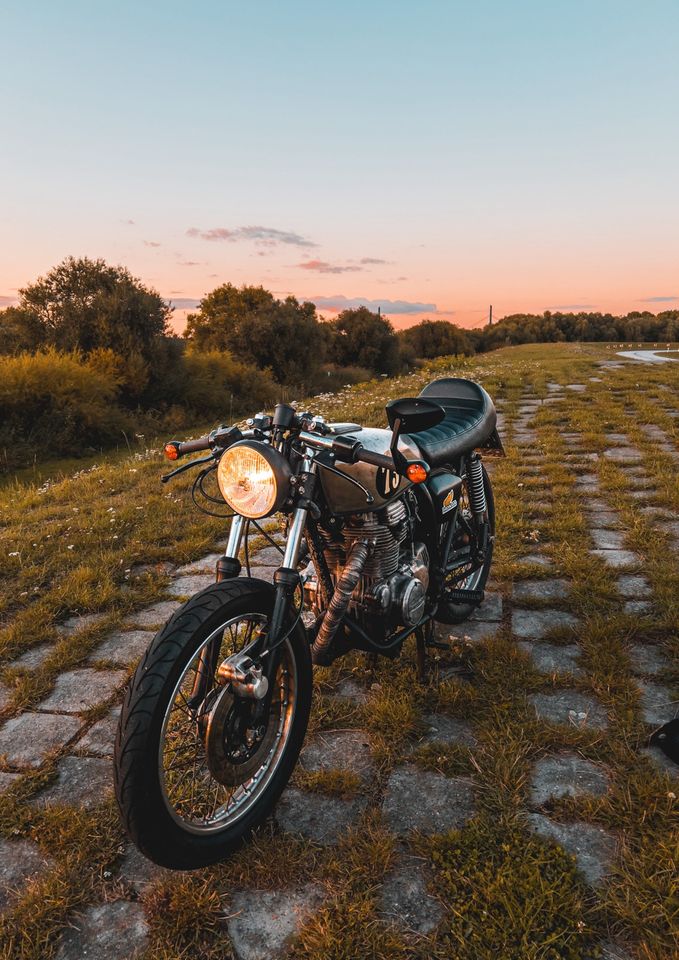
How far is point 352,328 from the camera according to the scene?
43875 mm

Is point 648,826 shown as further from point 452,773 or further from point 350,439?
point 350,439

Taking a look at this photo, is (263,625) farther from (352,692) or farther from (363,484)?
(352,692)

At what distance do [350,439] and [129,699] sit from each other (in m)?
0.99

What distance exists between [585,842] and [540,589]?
1.92m

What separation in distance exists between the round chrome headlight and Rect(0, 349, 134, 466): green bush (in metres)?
13.2

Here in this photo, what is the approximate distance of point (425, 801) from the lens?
7.16 ft

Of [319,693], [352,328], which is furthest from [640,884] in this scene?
[352,328]

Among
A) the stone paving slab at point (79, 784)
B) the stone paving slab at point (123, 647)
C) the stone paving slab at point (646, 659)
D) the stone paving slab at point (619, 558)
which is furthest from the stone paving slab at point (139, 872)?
the stone paving slab at point (619, 558)

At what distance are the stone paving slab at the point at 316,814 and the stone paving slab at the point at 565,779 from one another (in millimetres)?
636

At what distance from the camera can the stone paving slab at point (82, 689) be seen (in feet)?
9.31

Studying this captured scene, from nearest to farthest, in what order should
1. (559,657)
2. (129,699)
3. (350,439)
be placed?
(129,699)
(350,439)
(559,657)

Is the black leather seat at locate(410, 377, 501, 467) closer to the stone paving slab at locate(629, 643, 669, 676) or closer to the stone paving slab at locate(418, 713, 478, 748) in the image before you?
the stone paving slab at locate(418, 713, 478, 748)

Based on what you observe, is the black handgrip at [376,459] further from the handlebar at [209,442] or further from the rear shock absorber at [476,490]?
the rear shock absorber at [476,490]

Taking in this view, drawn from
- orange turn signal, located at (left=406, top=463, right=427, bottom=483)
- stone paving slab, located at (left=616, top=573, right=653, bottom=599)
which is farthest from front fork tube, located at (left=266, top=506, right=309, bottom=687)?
stone paving slab, located at (left=616, top=573, right=653, bottom=599)
